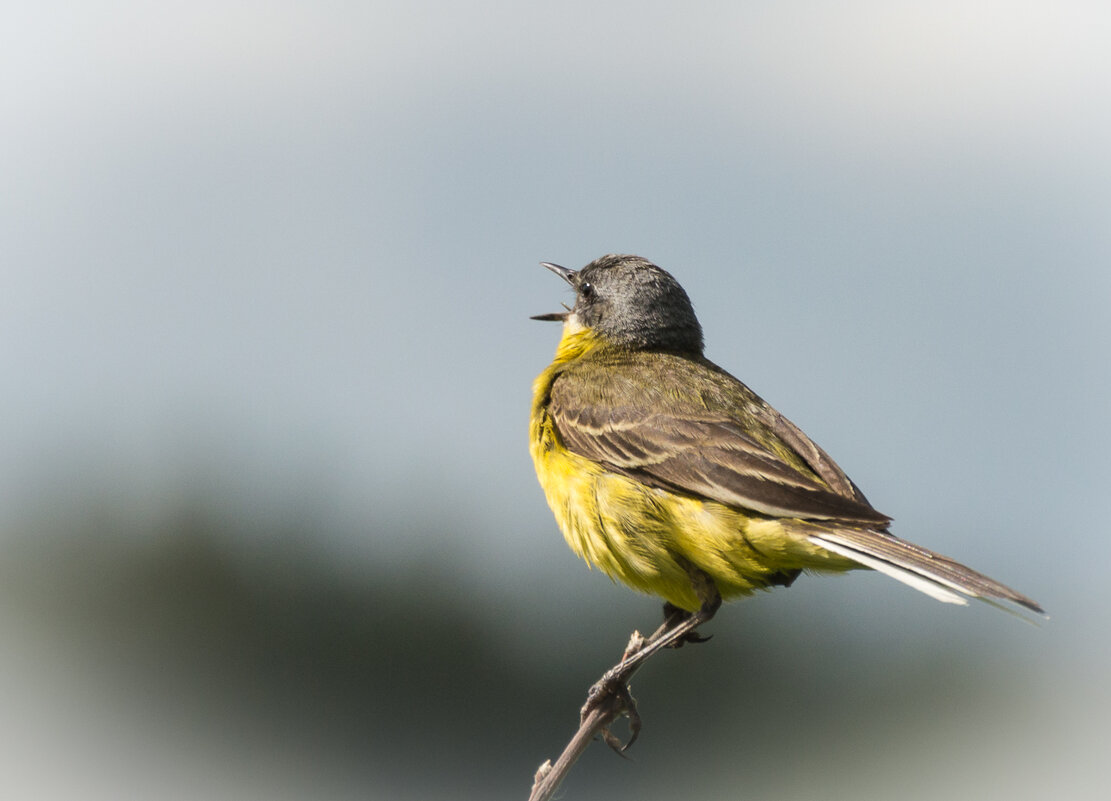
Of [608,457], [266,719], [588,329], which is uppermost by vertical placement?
[588,329]

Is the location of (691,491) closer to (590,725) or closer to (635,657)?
(635,657)

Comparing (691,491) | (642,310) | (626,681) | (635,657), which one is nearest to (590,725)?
(635,657)

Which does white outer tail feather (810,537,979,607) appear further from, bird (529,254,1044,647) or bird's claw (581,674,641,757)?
bird's claw (581,674,641,757)

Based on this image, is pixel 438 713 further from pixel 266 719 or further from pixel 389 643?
pixel 266 719

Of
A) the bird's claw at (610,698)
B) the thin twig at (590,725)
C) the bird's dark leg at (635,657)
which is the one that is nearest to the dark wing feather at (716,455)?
the bird's dark leg at (635,657)

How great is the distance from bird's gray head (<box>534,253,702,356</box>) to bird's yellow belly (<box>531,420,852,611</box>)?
157cm

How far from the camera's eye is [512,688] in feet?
221

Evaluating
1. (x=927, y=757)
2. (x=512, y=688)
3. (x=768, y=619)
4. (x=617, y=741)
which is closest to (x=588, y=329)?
(x=617, y=741)

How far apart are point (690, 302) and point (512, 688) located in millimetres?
60460

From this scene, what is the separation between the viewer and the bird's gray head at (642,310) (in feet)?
29.5

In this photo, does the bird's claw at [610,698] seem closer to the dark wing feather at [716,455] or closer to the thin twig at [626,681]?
the thin twig at [626,681]

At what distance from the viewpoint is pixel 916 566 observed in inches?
231

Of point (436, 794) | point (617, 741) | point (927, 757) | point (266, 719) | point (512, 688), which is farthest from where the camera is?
point (266, 719)

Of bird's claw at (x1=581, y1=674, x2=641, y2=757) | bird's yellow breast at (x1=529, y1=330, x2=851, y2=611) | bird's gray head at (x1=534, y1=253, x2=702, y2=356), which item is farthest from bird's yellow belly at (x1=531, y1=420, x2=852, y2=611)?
bird's gray head at (x1=534, y1=253, x2=702, y2=356)
